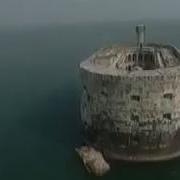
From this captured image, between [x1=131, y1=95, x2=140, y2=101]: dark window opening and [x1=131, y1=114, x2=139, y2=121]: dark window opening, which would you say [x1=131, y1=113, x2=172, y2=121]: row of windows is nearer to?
[x1=131, y1=114, x2=139, y2=121]: dark window opening

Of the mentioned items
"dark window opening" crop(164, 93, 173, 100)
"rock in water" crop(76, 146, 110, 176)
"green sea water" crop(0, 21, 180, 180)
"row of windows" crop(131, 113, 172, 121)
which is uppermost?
"dark window opening" crop(164, 93, 173, 100)

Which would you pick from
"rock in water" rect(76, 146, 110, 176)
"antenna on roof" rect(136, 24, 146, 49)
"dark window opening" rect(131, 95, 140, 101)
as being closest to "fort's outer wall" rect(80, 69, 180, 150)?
"dark window opening" rect(131, 95, 140, 101)

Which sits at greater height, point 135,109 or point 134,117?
point 135,109

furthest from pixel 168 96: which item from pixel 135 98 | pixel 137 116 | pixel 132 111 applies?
pixel 132 111

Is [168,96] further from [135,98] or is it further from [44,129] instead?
[44,129]

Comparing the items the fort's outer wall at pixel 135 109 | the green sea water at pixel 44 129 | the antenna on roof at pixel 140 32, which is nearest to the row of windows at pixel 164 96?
the fort's outer wall at pixel 135 109

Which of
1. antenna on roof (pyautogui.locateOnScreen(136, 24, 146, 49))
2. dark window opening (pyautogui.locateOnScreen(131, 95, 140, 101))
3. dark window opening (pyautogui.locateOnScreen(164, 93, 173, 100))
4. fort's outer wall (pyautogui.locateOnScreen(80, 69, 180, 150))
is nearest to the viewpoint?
fort's outer wall (pyautogui.locateOnScreen(80, 69, 180, 150))

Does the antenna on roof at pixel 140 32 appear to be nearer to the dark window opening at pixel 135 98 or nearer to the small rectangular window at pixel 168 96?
the small rectangular window at pixel 168 96
